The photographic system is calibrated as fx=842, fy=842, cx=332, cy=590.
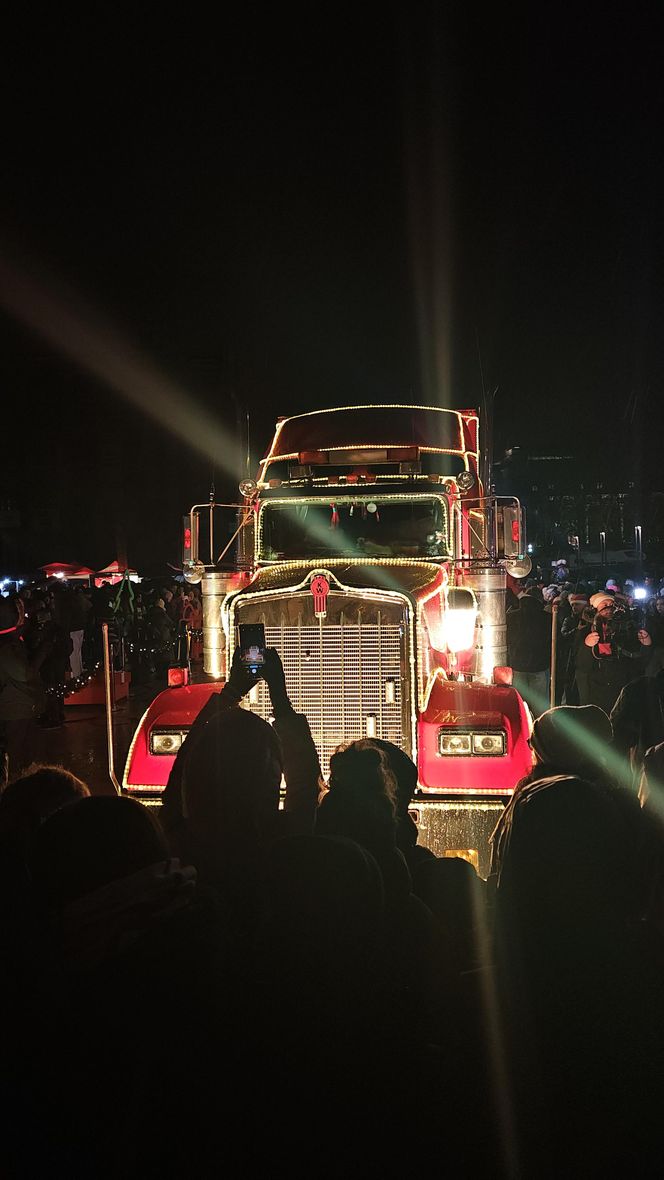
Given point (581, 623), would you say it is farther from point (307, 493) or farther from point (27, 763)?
point (27, 763)

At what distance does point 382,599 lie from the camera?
675cm

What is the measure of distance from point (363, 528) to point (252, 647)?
2.70 m

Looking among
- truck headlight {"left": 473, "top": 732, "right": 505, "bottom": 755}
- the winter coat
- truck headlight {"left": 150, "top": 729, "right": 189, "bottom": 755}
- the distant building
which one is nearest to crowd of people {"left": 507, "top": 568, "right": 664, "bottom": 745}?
the winter coat

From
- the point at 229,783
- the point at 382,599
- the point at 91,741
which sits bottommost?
the point at 91,741

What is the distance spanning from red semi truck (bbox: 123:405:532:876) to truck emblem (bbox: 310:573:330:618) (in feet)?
0.04

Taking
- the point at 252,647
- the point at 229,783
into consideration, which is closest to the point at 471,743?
the point at 252,647

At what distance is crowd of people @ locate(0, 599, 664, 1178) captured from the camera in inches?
72.9

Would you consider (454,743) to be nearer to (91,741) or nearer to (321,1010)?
(321,1010)

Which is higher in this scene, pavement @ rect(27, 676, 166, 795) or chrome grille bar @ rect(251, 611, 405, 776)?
chrome grille bar @ rect(251, 611, 405, 776)

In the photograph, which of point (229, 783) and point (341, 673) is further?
point (341, 673)

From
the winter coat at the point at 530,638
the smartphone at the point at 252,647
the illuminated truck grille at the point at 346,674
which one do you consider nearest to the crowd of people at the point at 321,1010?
the smartphone at the point at 252,647

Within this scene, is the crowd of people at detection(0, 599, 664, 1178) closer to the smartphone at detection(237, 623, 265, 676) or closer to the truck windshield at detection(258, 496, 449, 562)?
the smartphone at detection(237, 623, 265, 676)

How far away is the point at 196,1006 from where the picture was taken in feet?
6.40

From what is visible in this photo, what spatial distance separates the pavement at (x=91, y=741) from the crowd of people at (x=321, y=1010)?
7.23 meters
